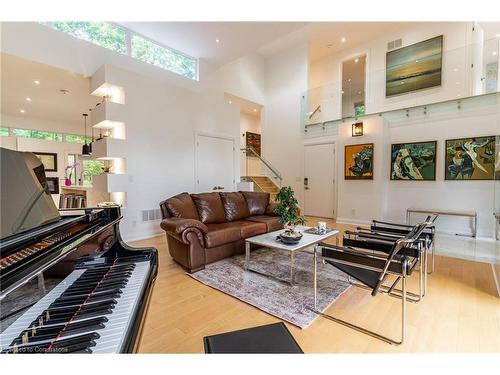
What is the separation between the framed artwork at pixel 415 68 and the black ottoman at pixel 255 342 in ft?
22.9

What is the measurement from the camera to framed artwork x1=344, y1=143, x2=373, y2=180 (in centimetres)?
585

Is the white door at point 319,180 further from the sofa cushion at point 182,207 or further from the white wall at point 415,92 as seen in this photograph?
the sofa cushion at point 182,207

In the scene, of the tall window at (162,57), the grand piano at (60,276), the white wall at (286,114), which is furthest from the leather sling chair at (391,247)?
the tall window at (162,57)

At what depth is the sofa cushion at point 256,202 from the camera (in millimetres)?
4520

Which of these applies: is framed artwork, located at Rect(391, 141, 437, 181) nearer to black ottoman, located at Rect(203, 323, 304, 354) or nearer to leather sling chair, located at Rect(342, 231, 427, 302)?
leather sling chair, located at Rect(342, 231, 427, 302)

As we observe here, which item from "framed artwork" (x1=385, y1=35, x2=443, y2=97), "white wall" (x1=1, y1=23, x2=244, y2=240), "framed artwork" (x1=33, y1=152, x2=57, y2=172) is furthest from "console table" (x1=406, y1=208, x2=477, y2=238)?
"framed artwork" (x1=33, y1=152, x2=57, y2=172)

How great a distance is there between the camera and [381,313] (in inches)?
82.2

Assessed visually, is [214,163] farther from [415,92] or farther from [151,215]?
[415,92]

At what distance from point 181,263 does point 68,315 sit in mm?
2222

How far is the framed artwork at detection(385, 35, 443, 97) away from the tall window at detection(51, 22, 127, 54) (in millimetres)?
6351

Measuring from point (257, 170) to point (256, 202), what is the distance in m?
4.05

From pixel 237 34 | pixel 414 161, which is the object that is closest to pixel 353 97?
pixel 414 161
